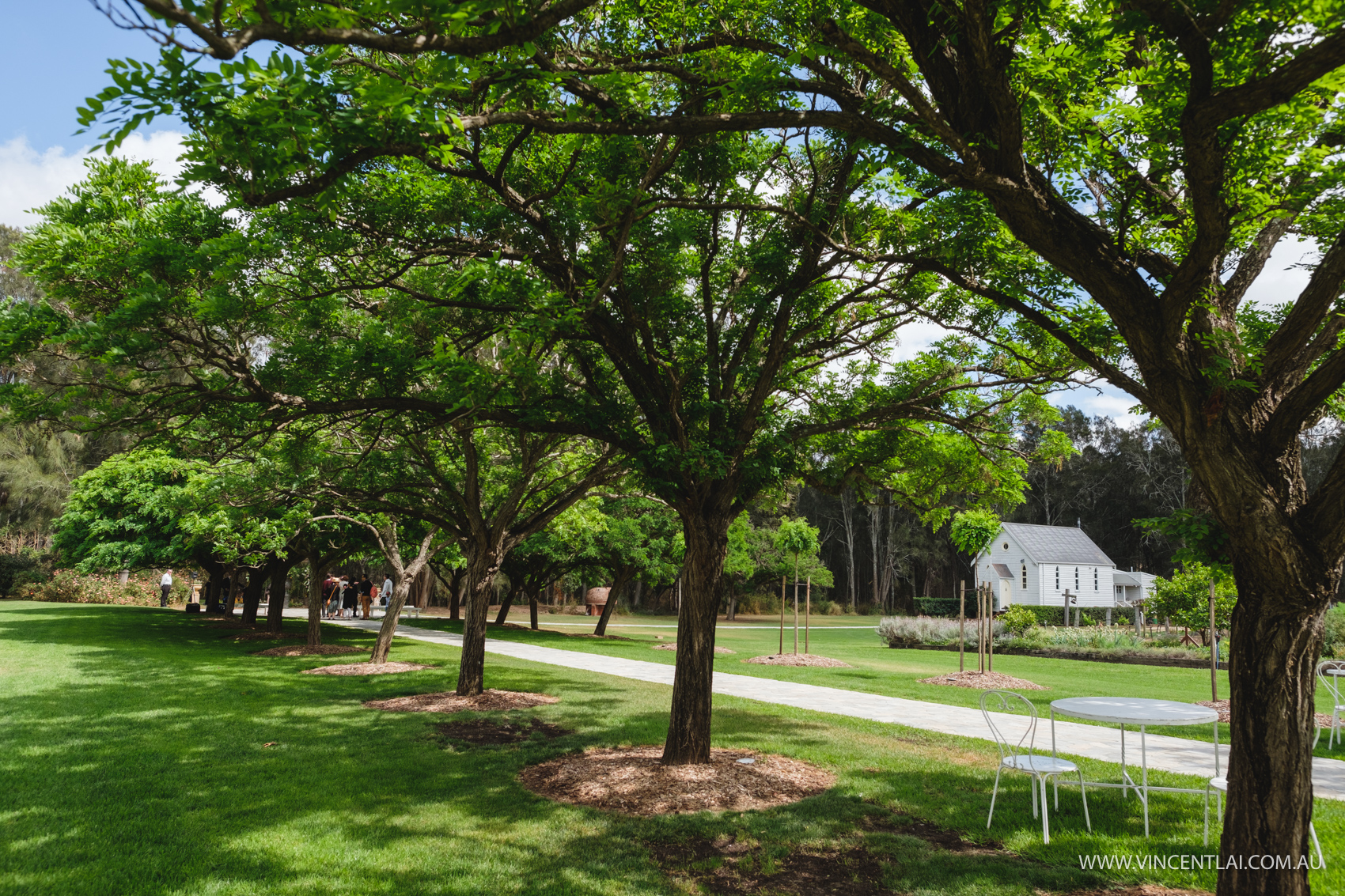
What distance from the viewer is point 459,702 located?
1160cm

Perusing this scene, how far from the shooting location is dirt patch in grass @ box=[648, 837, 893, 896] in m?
4.93

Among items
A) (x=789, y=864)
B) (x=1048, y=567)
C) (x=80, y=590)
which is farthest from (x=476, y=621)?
(x=1048, y=567)

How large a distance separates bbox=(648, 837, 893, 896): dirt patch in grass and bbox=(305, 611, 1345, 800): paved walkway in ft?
14.8

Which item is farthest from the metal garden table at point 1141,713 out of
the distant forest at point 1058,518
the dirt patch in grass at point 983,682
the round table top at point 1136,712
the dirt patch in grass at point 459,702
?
the distant forest at point 1058,518

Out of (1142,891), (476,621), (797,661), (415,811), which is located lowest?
(797,661)

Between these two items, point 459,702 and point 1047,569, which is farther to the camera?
point 1047,569

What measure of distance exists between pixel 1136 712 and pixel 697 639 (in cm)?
381

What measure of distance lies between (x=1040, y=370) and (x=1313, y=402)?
407 cm

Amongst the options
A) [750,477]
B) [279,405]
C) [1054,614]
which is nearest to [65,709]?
[279,405]

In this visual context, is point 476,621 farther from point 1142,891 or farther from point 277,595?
point 277,595

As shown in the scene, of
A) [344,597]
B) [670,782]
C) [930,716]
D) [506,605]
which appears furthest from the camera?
[344,597]

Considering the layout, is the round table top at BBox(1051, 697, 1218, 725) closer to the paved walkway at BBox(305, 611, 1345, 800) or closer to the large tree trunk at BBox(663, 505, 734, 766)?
the paved walkway at BBox(305, 611, 1345, 800)

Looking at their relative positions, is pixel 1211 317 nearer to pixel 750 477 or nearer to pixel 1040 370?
pixel 1040 370

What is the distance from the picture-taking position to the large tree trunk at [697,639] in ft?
25.1
